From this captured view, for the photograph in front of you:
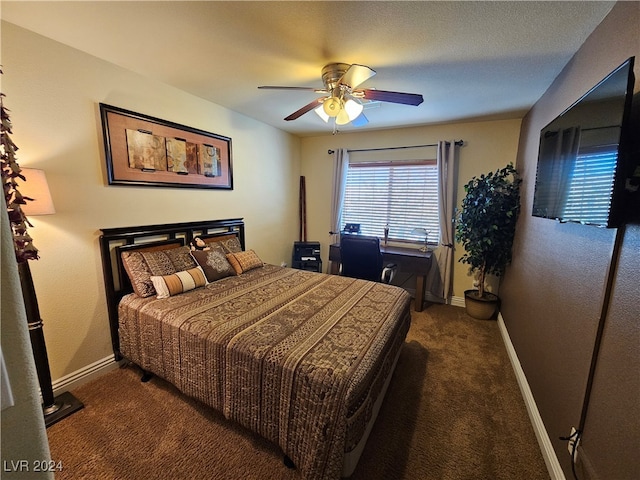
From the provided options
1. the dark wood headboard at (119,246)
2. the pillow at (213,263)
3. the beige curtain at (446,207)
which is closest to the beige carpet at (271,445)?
the dark wood headboard at (119,246)

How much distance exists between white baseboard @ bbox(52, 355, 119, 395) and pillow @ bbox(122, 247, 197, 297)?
66 centimetres

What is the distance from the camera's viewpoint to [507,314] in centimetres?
286

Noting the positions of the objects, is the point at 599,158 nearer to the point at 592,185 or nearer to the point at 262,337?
the point at 592,185

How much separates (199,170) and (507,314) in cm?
364

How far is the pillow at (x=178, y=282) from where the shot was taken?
212 centimetres

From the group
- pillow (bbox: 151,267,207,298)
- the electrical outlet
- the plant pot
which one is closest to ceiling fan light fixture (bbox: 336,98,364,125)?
pillow (bbox: 151,267,207,298)

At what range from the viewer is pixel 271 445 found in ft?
5.24

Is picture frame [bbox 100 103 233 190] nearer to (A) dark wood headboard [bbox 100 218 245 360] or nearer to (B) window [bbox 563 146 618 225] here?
(A) dark wood headboard [bbox 100 218 245 360]

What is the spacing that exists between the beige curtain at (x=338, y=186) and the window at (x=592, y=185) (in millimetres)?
3030

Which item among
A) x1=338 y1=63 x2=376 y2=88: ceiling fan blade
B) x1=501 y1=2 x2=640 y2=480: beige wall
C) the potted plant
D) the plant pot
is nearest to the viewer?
x1=501 y1=2 x2=640 y2=480: beige wall

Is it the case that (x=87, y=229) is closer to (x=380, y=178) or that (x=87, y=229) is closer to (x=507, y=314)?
(x=380, y=178)

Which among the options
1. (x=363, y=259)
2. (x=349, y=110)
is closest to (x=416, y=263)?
(x=363, y=259)

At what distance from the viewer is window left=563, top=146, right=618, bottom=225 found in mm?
1096

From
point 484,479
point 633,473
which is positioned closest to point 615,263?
point 633,473
